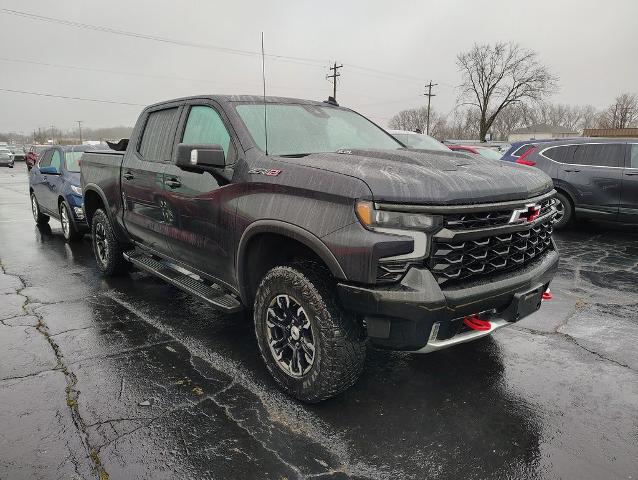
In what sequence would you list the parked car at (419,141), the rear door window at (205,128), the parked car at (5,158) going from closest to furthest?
the rear door window at (205,128), the parked car at (419,141), the parked car at (5,158)

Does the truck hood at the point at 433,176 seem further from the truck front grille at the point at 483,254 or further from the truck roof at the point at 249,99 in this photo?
the truck roof at the point at 249,99

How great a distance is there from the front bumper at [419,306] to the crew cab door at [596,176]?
21.5 ft

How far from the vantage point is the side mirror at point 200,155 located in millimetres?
2986

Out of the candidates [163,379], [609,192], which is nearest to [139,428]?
[163,379]

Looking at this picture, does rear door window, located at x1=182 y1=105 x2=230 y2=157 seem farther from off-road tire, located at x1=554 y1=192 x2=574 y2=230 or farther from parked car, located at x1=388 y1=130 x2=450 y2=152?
off-road tire, located at x1=554 y1=192 x2=574 y2=230

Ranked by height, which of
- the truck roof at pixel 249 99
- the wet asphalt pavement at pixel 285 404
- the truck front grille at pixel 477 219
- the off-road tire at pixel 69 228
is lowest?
the wet asphalt pavement at pixel 285 404

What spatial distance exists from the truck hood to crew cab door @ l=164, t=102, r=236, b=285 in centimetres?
70

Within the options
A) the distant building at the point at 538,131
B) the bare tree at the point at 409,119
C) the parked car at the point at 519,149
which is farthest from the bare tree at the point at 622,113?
the parked car at the point at 519,149

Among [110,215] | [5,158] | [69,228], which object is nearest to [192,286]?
[110,215]

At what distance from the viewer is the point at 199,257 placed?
12.0ft

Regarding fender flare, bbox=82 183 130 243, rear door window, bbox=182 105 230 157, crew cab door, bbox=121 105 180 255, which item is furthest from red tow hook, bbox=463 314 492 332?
fender flare, bbox=82 183 130 243

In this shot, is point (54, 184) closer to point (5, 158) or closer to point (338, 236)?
point (338, 236)

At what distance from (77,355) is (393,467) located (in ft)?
8.48

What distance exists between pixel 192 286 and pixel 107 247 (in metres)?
2.35
